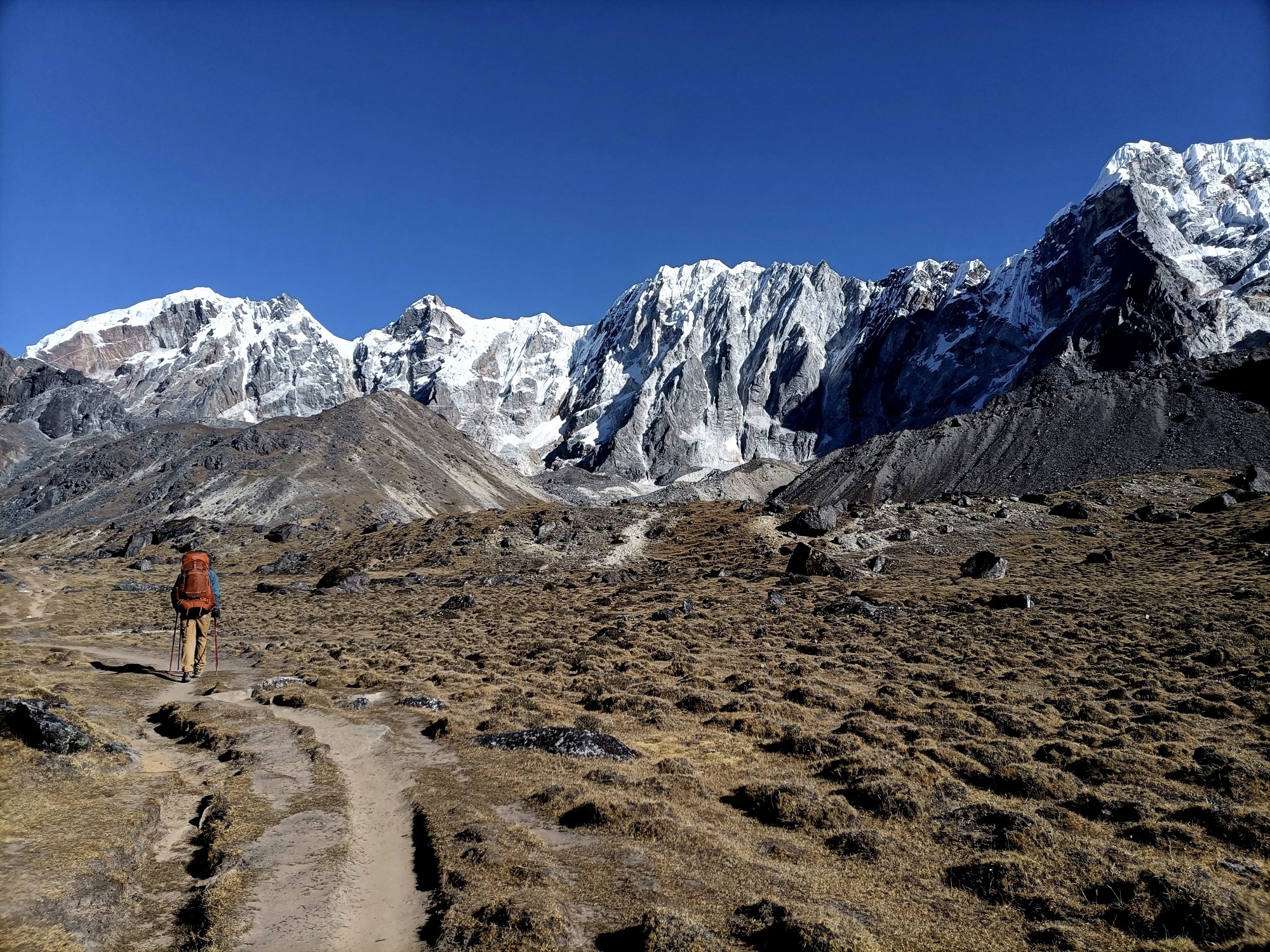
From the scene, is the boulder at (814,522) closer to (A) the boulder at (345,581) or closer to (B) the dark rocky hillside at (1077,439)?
(B) the dark rocky hillside at (1077,439)

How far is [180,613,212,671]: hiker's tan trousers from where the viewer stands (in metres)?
23.4

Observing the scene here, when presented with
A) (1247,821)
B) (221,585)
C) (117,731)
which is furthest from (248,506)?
(1247,821)

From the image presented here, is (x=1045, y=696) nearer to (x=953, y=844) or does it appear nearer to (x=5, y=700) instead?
(x=953, y=844)

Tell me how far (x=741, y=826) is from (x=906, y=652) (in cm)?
1949

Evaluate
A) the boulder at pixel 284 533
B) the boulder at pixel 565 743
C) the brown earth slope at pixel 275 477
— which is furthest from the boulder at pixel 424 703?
the brown earth slope at pixel 275 477

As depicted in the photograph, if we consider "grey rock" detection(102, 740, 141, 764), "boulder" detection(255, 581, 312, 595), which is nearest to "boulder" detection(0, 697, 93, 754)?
"grey rock" detection(102, 740, 141, 764)

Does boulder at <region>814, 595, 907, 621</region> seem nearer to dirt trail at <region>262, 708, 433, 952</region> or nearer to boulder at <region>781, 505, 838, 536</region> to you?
boulder at <region>781, 505, 838, 536</region>

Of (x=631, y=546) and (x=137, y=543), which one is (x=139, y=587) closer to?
(x=137, y=543)

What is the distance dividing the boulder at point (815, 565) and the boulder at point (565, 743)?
39.4m

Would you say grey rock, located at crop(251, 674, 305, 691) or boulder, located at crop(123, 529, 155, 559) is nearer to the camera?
grey rock, located at crop(251, 674, 305, 691)

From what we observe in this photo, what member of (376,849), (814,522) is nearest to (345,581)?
(814,522)

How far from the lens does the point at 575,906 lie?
9.02 metres

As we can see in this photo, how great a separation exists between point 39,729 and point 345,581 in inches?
1824

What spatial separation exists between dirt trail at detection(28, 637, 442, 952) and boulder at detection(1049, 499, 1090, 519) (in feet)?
213
